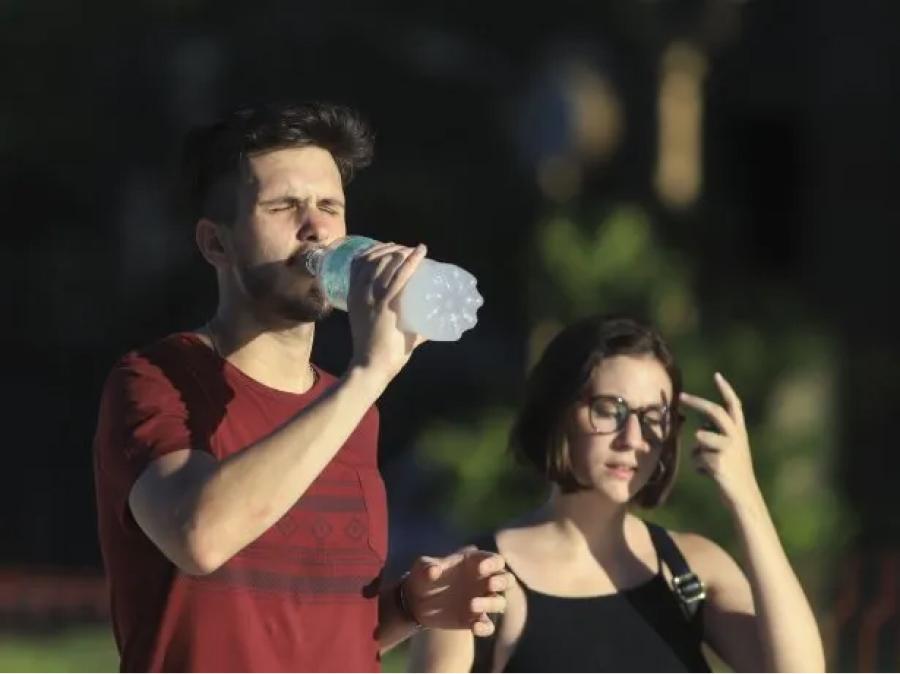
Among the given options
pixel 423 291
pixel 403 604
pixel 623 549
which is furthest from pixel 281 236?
pixel 623 549

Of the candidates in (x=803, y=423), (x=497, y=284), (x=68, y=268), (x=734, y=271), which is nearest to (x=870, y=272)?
(x=734, y=271)

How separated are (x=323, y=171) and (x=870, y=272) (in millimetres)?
10100

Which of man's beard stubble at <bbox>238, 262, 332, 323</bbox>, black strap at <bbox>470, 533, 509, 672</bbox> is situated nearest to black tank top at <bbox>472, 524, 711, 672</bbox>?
black strap at <bbox>470, 533, 509, 672</bbox>

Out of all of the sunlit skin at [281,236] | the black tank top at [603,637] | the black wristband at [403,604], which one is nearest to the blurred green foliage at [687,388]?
the black tank top at [603,637]

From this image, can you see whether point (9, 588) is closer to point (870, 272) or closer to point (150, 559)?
point (870, 272)

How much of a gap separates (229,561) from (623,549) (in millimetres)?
1279

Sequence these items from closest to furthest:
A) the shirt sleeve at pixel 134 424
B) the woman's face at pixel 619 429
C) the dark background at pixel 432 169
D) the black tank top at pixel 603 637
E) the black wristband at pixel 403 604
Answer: the shirt sleeve at pixel 134 424, the black wristband at pixel 403 604, the black tank top at pixel 603 637, the woman's face at pixel 619 429, the dark background at pixel 432 169

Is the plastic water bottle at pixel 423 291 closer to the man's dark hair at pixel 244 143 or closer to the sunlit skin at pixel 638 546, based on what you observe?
the man's dark hair at pixel 244 143

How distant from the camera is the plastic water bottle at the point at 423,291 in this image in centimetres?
245

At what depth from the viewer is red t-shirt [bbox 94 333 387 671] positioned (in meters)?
2.56

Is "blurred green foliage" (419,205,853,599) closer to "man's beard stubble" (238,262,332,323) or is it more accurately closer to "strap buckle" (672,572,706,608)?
"strap buckle" (672,572,706,608)

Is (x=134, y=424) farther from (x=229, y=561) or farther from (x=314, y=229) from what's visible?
(x=314, y=229)

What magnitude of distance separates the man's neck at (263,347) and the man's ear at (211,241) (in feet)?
0.26

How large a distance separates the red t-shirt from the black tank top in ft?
2.76
